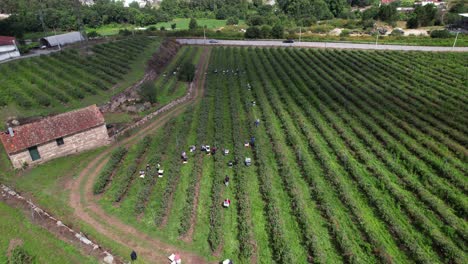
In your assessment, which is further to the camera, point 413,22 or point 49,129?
point 413,22

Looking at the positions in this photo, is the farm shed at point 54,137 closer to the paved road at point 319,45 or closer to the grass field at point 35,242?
the grass field at point 35,242

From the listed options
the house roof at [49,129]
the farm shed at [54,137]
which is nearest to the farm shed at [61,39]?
the house roof at [49,129]

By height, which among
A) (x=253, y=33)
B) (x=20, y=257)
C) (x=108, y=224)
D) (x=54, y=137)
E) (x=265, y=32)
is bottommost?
(x=108, y=224)

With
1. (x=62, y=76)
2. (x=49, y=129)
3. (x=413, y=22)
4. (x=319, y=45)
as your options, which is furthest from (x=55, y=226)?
(x=413, y=22)

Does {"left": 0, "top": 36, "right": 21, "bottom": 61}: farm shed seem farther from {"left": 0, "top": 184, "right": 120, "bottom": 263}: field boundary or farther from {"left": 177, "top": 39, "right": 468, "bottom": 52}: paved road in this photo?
{"left": 177, "top": 39, "right": 468, "bottom": 52}: paved road

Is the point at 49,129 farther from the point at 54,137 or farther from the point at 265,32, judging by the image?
the point at 265,32

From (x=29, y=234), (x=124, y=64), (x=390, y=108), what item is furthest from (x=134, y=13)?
(x=29, y=234)

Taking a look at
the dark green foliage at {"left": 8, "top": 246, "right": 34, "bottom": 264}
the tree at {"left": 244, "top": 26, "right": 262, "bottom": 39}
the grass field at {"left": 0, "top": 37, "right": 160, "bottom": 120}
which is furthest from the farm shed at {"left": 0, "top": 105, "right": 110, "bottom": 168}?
the tree at {"left": 244, "top": 26, "right": 262, "bottom": 39}
